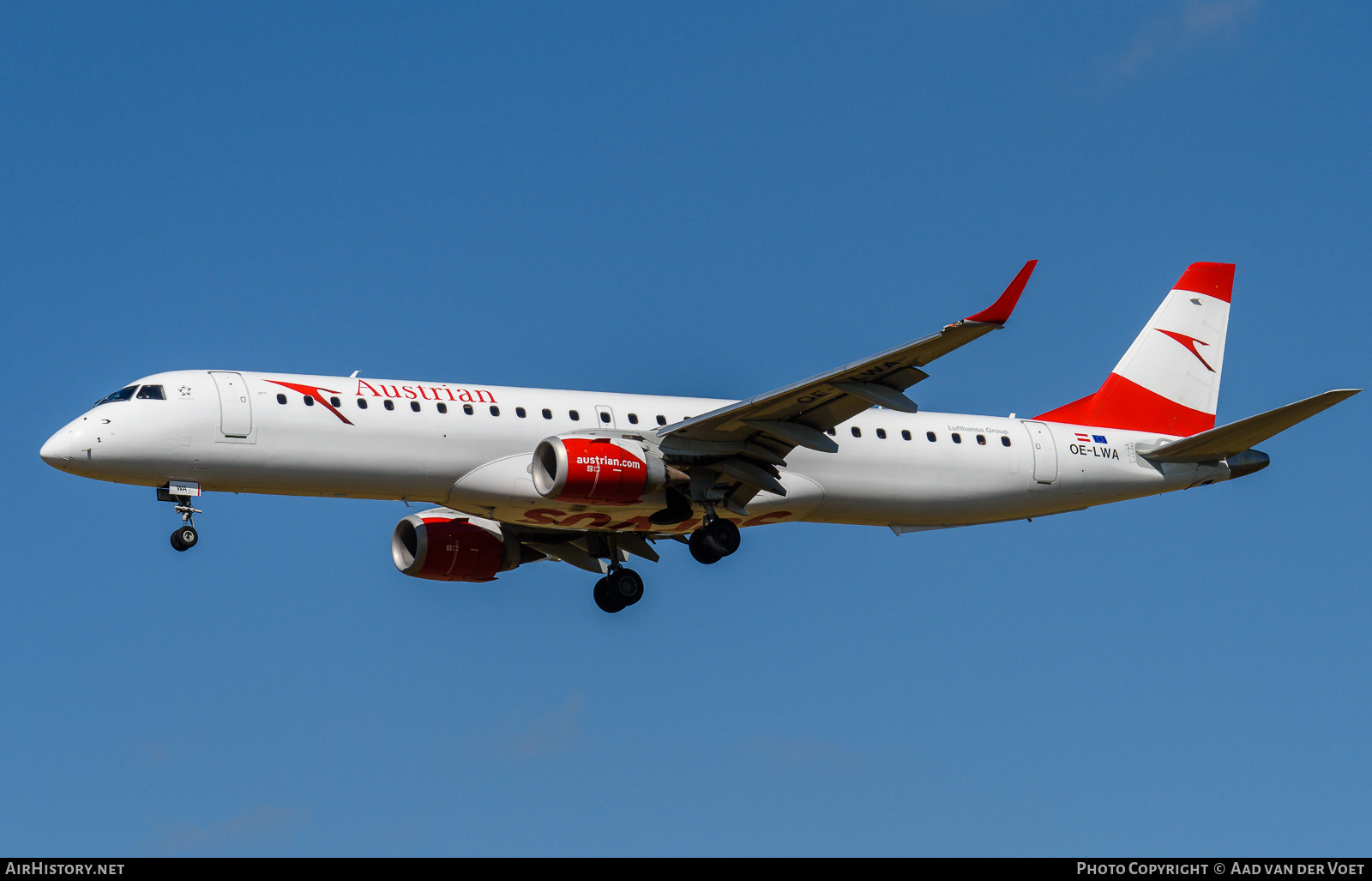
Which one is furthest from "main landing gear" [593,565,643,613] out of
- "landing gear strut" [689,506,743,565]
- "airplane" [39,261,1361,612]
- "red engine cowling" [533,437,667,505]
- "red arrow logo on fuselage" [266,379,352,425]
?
"red arrow logo on fuselage" [266,379,352,425]

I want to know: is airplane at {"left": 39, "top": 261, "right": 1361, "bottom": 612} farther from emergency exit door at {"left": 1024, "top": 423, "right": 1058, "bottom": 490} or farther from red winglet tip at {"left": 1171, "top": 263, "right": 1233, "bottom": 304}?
red winglet tip at {"left": 1171, "top": 263, "right": 1233, "bottom": 304}

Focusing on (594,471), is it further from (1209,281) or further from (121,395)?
(1209,281)

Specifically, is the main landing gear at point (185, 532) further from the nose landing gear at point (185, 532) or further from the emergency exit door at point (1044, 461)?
the emergency exit door at point (1044, 461)

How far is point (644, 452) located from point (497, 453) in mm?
2928

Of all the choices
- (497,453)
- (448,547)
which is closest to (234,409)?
(497,453)

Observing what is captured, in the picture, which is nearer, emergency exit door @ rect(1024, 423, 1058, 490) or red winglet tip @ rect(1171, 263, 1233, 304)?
emergency exit door @ rect(1024, 423, 1058, 490)

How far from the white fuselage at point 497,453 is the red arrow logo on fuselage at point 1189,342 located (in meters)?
4.07

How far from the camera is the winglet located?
29891mm

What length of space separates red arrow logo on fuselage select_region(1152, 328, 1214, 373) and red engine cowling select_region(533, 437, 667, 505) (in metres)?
15.5

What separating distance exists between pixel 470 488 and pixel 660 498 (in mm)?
3917

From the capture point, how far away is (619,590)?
3941 cm

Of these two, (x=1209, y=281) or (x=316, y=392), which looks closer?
(x=316, y=392)

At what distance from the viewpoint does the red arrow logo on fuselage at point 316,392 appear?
1328 inches
